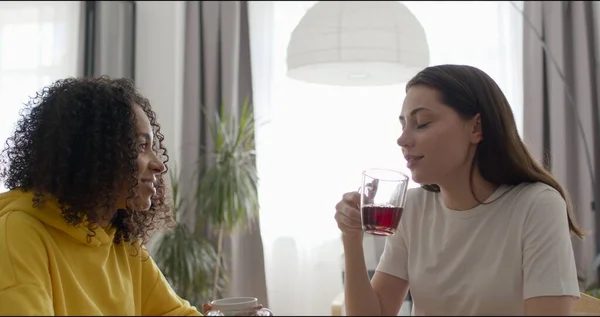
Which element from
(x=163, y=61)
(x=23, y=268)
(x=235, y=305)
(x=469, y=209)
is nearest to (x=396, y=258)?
(x=469, y=209)

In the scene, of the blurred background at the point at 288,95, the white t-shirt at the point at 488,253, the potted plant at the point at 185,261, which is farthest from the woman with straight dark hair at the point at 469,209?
the blurred background at the point at 288,95

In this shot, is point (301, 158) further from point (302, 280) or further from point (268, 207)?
point (302, 280)

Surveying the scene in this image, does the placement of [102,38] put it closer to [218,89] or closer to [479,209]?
[218,89]

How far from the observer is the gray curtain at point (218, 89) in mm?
4641

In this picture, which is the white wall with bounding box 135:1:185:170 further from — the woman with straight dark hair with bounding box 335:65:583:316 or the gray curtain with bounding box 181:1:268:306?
the woman with straight dark hair with bounding box 335:65:583:316

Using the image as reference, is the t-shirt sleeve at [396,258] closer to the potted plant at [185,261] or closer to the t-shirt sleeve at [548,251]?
the t-shirt sleeve at [548,251]

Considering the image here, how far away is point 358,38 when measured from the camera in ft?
8.80

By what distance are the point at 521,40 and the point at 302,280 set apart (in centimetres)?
208

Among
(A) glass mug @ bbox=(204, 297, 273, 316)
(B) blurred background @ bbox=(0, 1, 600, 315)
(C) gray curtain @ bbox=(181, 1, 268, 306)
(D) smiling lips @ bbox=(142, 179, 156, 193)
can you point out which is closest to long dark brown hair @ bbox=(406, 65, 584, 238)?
(D) smiling lips @ bbox=(142, 179, 156, 193)

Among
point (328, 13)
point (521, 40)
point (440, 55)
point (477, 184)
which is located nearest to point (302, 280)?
point (440, 55)

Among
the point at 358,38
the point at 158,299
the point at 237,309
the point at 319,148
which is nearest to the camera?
the point at 237,309

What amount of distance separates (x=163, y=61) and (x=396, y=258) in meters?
3.31

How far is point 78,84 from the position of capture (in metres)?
1.41

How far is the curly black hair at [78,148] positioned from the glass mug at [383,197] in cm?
46
